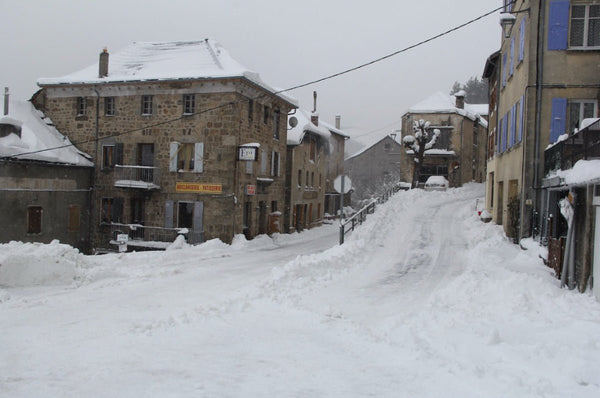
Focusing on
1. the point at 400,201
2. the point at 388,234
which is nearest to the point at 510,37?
the point at 388,234

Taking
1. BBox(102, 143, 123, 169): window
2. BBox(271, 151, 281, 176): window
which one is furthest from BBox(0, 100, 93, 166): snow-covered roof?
BBox(271, 151, 281, 176): window

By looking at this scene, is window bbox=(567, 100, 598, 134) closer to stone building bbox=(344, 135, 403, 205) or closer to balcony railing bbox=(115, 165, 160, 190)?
balcony railing bbox=(115, 165, 160, 190)

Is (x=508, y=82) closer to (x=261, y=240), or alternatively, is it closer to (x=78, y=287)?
(x=261, y=240)

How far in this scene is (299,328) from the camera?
837 centimetres

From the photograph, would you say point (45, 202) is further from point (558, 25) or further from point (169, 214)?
point (558, 25)

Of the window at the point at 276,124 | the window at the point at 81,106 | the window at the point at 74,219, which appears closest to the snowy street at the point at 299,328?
the window at the point at 74,219

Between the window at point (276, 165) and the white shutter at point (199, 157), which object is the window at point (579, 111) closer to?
the white shutter at point (199, 157)

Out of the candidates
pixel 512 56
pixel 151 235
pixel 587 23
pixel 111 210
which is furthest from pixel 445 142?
pixel 111 210

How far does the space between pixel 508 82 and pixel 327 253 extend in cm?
1087

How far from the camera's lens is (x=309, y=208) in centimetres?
3778

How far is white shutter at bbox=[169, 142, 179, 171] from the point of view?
83.5ft

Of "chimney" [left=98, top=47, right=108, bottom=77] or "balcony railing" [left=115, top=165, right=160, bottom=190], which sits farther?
"chimney" [left=98, top=47, right=108, bottom=77]

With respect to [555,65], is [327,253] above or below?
below

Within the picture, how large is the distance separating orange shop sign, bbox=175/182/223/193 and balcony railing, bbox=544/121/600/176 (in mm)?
15105
